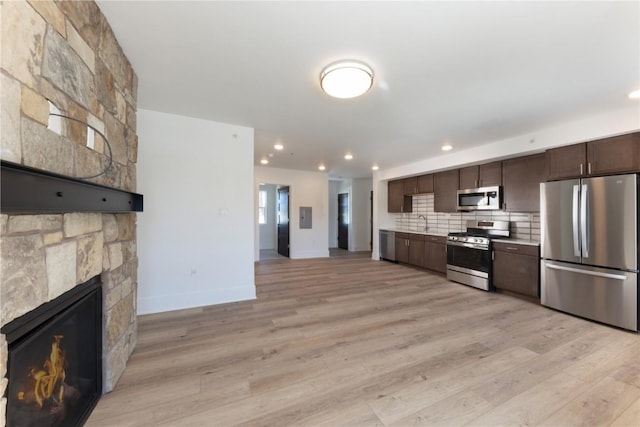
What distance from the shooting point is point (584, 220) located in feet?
10.00

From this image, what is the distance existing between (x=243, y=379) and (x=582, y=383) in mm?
2556

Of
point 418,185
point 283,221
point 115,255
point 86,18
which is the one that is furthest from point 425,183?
point 86,18

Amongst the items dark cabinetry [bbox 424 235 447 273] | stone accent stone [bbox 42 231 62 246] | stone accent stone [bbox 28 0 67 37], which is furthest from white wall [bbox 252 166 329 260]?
stone accent stone [bbox 42 231 62 246]

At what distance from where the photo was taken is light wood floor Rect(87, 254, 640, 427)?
1.60 metres

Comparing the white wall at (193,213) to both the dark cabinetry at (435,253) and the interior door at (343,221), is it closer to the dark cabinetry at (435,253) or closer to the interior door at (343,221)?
the dark cabinetry at (435,253)

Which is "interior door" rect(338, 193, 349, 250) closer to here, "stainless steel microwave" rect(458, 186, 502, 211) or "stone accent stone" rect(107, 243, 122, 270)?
"stainless steel microwave" rect(458, 186, 502, 211)

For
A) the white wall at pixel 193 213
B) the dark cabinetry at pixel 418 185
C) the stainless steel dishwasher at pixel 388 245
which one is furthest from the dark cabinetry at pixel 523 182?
the white wall at pixel 193 213

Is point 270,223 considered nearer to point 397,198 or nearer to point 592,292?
point 397,198

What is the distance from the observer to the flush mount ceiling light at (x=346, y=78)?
2.01 metres

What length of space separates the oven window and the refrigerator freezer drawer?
0.77m

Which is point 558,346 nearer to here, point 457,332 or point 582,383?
point 582,383

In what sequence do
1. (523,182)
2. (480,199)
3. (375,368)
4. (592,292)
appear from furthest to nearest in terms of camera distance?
(480,199) → (523,182) → (592,292) → (375,368)

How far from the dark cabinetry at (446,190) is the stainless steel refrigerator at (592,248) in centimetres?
168

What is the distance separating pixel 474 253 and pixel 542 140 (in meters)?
1.96
